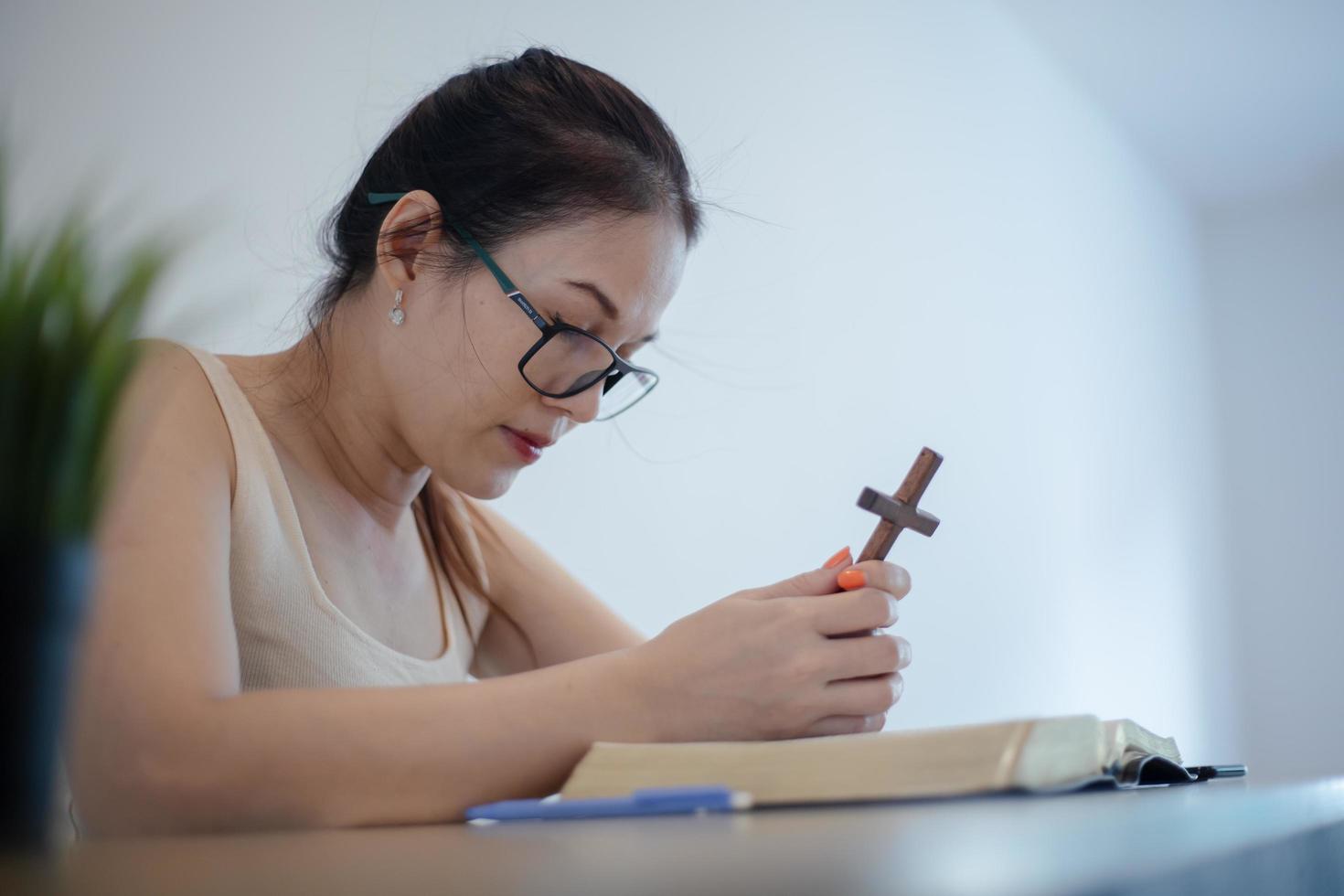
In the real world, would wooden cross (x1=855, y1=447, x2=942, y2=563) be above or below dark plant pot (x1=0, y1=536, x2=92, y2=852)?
above

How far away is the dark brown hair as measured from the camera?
1.01 metres

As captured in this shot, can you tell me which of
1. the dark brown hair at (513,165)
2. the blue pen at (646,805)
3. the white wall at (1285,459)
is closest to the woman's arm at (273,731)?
the blue pen at (646,805)

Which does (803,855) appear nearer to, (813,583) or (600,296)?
(813,583)

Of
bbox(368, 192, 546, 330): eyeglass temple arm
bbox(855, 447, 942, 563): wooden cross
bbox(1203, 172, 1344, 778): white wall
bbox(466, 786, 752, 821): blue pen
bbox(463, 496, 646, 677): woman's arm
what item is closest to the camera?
bbox(466, 786, 752, 821): blue pen

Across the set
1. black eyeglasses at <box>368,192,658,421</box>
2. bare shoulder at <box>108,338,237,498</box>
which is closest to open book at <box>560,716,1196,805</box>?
bare shoulder at <box>108,338,237,498</box>

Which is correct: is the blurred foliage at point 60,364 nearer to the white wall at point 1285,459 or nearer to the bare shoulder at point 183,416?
the bare shoulder at point 183,416

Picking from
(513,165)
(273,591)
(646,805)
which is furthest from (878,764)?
(513,165)

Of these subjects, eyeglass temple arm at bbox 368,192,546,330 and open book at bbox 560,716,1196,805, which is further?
eyeglass temple arm at bbox 368,192,546,330

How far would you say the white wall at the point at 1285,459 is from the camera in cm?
→ 465

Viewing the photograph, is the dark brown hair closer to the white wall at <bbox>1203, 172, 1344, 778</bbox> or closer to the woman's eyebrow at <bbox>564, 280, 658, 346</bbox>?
the woman's eyebrow at <bbox>564, 280, 658, 346</bbox>

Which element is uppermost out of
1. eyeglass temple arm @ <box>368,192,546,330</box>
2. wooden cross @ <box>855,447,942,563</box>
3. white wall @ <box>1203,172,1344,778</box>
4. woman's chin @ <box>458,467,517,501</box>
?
white wall @ <box>1203,172,1344,778</box>

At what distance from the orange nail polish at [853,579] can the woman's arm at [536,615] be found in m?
0.49

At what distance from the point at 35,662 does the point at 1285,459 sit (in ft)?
17.5

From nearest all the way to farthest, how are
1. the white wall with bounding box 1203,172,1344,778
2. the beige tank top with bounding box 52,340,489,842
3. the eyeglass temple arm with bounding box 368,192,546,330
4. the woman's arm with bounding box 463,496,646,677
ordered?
the beige tank top with bounding box 52,340,489,842
the eyeglass temple arm with bounding box 368,192,546,330
the woman's arm with bounding box 463,496,646,677
the white wall with bounding box 1203,172,1344,778
